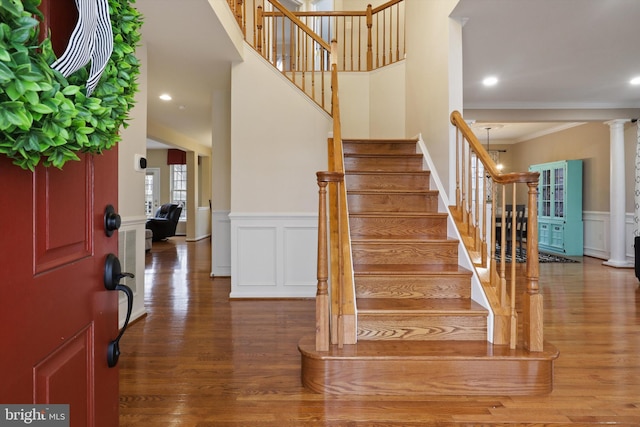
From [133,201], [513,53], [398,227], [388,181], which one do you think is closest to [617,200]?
[513,53]

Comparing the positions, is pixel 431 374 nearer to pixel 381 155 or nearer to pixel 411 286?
pixel 411 286

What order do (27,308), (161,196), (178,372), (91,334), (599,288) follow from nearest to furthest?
1. (27,308)
2. (91,334)
3. (178,372)
4. (599,288)
5. (161,196)

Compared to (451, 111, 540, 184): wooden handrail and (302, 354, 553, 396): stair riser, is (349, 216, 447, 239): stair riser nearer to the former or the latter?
(451, 111, 540, 184): wooden handrail

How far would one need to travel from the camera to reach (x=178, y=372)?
213cm

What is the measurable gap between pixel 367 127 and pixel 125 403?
413 cm

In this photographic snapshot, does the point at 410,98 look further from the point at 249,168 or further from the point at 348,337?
the point at 348,337

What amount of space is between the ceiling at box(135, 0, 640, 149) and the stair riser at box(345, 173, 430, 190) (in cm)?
137

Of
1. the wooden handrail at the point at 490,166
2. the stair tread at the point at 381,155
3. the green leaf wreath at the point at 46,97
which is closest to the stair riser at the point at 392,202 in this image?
the stair tread at the point at 381,155

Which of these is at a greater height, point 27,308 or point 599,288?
point 27,308

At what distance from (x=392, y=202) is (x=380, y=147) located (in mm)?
873

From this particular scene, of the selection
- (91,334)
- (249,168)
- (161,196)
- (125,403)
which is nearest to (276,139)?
(249,168)

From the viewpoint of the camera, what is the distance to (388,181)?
3369 mm

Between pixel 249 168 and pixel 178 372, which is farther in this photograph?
pixel 249 168

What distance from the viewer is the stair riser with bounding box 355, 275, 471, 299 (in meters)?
2.42
